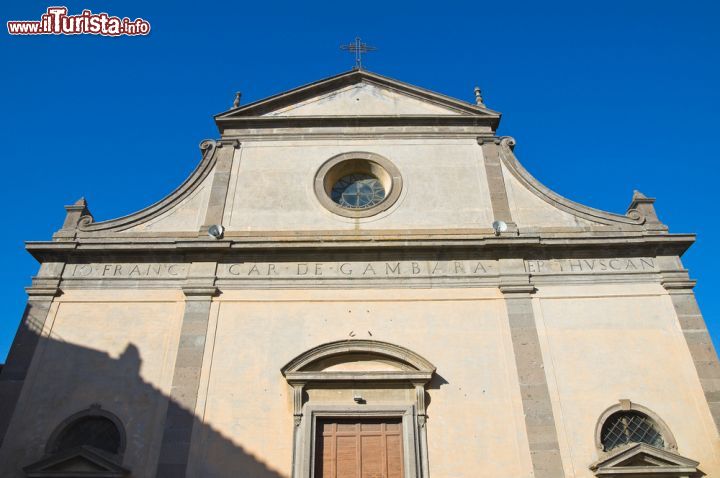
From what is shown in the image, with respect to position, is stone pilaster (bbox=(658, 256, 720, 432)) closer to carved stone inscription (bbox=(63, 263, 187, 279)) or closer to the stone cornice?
the stone cornice

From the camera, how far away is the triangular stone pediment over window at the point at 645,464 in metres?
9.52

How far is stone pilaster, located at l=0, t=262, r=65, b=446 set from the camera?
10.6 metres

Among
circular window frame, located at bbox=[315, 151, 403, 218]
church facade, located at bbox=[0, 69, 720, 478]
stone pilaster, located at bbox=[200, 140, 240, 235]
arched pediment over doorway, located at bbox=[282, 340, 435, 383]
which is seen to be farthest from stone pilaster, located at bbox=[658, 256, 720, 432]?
stone pilaster, located at bbox=[200, 140, 240, 235]

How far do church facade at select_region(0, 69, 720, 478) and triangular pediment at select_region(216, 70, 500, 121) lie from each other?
4.34ft

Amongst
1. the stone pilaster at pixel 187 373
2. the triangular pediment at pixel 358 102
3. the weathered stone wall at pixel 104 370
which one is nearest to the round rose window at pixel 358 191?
the triangular pediment at pixel 358 102

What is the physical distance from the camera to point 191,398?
34.4 feet

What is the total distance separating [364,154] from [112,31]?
665 cm

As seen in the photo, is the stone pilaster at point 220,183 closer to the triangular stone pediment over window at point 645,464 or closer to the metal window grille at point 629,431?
the metal window grille at point 629,431

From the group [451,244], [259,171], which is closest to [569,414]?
[451,244]

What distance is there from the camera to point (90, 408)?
10500 millimetres

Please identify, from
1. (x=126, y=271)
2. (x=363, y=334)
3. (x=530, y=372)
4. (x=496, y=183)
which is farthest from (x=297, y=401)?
(x=496, y=183)

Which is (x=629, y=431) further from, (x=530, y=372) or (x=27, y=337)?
(x=27, y=337)

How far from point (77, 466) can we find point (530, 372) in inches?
323

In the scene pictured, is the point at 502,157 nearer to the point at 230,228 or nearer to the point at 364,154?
the point at 364,154
